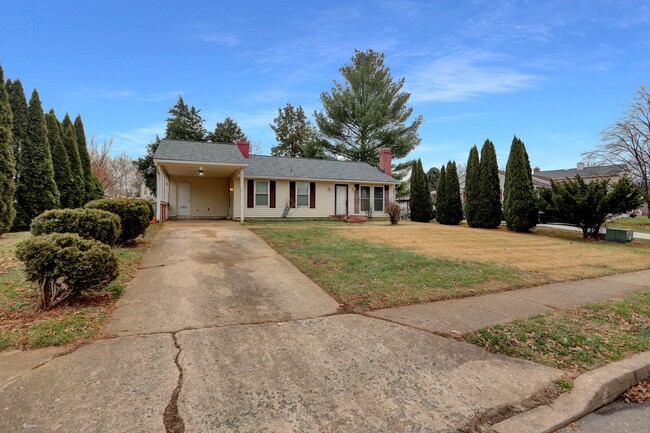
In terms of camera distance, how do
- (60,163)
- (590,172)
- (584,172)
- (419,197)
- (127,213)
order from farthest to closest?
(584,172)
(590,172)
(419,197)
(60,163)
(127,213)

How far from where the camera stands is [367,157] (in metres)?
28.6

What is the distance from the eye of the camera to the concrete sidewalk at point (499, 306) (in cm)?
365

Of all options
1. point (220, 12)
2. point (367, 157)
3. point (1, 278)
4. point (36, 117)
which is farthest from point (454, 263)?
point (367, 157)

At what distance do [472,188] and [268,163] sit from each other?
11319mm

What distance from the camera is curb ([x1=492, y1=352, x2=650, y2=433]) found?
6.62ft

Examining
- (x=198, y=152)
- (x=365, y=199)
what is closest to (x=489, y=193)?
(x=365, y=199)

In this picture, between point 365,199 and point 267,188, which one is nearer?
point 267,188

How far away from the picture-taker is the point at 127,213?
295 inches

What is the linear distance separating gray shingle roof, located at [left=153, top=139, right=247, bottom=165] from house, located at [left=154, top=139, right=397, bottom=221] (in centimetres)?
4

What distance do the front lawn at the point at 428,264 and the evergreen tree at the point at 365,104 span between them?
18831 millimetres

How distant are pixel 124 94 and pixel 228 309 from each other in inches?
707

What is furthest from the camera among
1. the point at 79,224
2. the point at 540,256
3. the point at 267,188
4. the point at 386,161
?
the point at 386,161

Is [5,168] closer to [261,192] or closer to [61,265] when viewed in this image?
[61,265]

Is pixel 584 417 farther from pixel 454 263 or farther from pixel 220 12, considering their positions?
pixel 220 12
